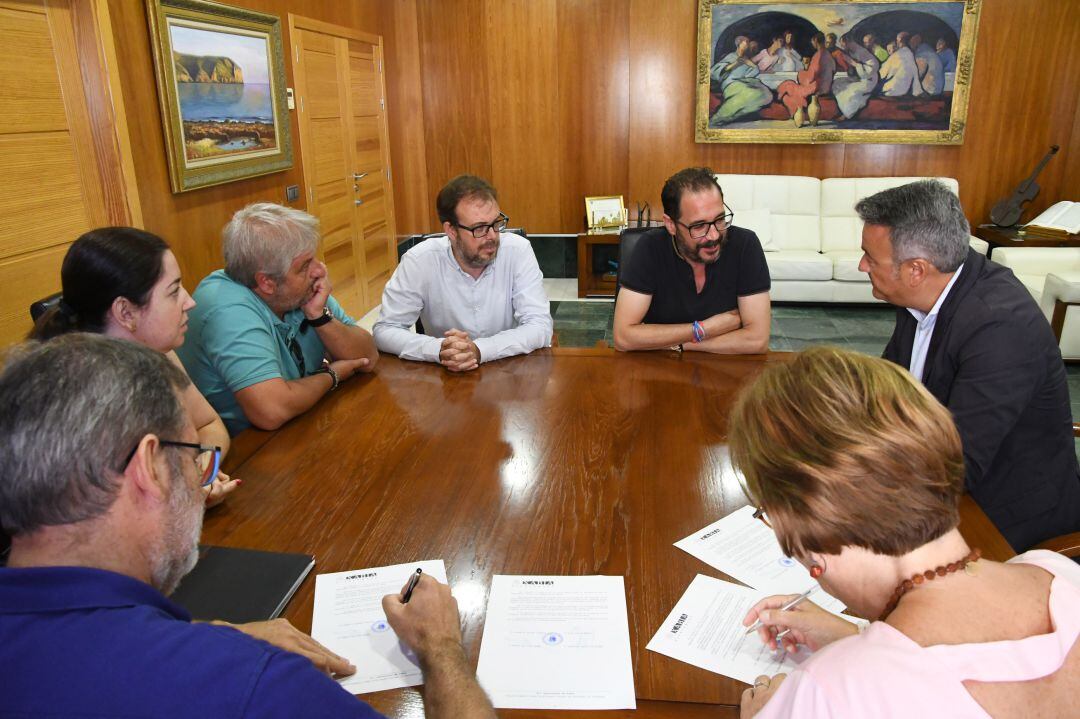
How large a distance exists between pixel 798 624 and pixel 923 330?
1.11 m

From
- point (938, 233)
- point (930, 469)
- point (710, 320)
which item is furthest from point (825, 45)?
point (930, 469)

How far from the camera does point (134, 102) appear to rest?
3.21 metres

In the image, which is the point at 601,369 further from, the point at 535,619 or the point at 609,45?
the point at 609,45

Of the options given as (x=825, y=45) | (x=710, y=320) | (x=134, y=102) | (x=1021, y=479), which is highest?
(x=825, y=45)

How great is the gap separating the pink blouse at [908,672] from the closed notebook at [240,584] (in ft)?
2.60

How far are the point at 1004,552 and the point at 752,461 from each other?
0.66m

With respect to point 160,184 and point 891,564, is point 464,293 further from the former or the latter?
point 891,564

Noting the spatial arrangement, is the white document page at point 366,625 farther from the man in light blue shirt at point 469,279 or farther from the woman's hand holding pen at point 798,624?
the man in light blue shirt at point 469,279

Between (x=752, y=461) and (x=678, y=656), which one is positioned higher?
(x=752, y=461)

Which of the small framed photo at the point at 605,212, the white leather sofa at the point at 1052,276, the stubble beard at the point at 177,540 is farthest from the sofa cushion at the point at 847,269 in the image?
the stubble beard at the point at 177,540

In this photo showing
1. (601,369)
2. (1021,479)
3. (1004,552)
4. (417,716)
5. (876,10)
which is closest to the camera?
(417,716)

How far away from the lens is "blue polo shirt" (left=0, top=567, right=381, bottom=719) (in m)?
0.71

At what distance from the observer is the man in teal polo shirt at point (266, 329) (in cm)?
194

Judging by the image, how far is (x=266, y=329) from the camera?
6.81 ft
